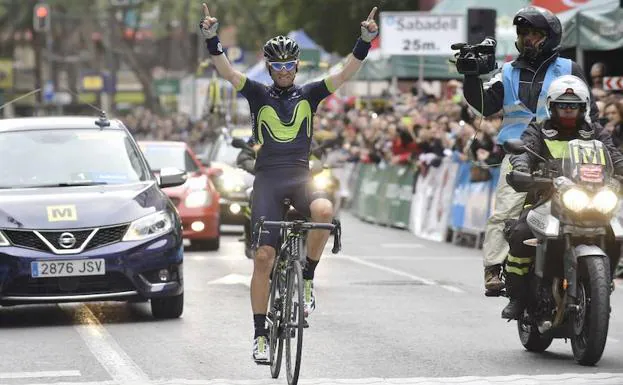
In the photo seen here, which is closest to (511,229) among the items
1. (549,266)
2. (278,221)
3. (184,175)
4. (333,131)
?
(549,266)

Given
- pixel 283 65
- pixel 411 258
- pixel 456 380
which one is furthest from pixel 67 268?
pixel 411 258

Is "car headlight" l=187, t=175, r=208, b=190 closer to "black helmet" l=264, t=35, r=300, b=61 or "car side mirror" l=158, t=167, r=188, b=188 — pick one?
"car side mirror" l=158, t=167, r=188, b=188

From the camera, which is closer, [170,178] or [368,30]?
[368,30]

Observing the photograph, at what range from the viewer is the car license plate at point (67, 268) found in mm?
12250

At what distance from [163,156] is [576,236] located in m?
13.7

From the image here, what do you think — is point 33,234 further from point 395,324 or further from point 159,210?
point 395,324

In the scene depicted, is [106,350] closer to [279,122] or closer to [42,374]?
[42,374]

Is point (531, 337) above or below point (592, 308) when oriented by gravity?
below

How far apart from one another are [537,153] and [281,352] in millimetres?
2010

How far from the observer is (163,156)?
23094 mm

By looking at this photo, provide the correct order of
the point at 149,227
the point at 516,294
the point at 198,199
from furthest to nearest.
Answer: the point at 198,199 → the point at 149,227 → the point at 516,294

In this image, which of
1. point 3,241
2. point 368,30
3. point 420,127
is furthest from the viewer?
point 420,127

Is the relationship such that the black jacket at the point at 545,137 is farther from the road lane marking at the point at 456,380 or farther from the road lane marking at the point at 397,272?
the road lane marking at the point at 397,272

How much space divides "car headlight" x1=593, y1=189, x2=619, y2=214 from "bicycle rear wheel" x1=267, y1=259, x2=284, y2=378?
6.01ft
